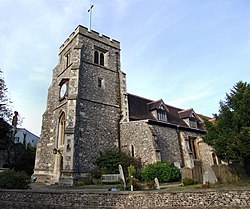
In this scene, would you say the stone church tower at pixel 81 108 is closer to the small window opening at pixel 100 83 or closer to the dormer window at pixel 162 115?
the small window opening at pixel 100 83

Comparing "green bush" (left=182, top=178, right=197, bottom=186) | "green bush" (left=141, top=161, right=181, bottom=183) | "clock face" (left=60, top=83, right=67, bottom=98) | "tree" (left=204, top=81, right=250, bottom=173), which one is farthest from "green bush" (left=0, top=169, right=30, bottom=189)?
"tree" (left=204, top=81, right=250, bottom=173)

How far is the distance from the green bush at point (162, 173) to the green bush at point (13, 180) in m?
8.95

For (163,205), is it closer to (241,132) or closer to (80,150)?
(241,132)

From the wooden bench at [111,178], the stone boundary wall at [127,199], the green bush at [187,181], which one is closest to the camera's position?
the stone boundary wall at [127,199]

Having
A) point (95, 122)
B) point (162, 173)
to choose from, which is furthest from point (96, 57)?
point (162, 173)

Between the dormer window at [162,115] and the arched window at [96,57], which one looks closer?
the arched window at [96,57]

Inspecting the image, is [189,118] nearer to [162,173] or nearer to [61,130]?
[162,173]

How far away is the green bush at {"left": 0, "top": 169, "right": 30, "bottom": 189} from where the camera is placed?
1370 cm

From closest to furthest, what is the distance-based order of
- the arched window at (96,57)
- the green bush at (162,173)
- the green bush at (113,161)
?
the green bush at (162,173)
the green bush at (113,161)
the arched window at (96,57)

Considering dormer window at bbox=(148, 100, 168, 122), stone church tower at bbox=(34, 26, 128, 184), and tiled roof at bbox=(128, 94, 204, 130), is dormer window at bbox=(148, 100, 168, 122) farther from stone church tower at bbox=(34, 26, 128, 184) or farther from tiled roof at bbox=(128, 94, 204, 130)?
stone church tower at bbox=(34, 26, 128, 184)

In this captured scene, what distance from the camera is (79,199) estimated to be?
1073 centimetres

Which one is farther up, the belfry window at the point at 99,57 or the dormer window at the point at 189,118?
the belfry window at the point at 99,57

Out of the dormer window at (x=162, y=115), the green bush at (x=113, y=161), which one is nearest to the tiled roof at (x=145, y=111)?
the dormer window at (x=162, y=115)

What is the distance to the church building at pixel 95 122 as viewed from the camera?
19.5 meters
